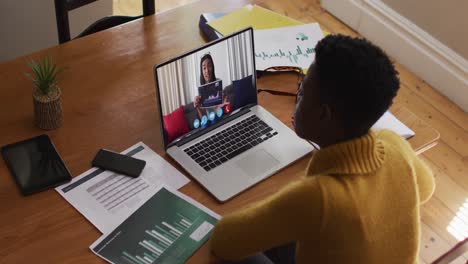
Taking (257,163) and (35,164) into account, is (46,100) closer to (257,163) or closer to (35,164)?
(35,164)

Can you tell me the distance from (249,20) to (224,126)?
19.7 inches

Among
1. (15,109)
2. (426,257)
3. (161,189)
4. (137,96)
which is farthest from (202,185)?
(426,257)

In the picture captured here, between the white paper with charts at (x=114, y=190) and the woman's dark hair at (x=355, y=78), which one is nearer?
the woman's dark hair at (x=355, y=78)

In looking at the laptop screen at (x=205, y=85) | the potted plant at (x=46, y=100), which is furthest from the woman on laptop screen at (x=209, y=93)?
the potted plant at (x=46, y=100)

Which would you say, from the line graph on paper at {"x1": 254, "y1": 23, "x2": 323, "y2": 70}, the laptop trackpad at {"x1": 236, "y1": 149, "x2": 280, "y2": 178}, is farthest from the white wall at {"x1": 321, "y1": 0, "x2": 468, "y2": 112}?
the laptop trackpad at {"x1": 236, "y1": 149, "x2": 280, "y2": 178}

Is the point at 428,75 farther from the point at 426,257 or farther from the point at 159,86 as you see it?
the point at 159,86

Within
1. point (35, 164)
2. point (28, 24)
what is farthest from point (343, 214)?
point (28, 24)

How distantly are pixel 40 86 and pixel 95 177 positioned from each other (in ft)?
0.86

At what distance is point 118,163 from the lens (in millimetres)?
1402

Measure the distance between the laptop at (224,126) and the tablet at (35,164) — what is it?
27 centimetres

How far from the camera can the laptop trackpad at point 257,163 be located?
1426 mm

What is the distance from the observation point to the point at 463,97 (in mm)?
2836

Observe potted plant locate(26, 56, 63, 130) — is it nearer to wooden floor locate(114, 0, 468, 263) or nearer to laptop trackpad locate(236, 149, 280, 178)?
laptop trackpad locate(236, 149, 280, 178)

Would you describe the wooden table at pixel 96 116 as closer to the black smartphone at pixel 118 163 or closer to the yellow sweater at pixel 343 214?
the black smartphone at pixel 118 163
